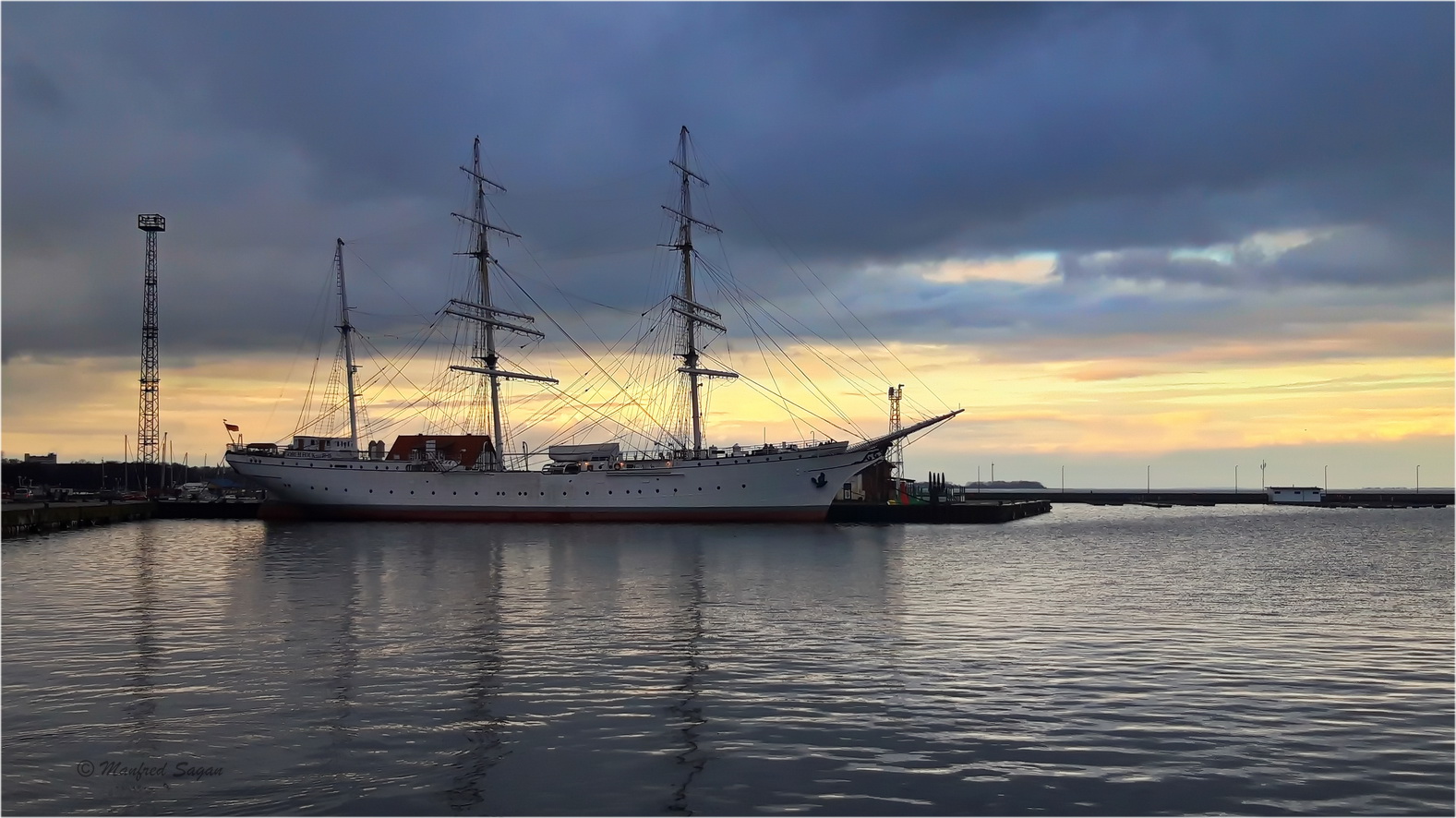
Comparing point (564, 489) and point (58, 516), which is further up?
point (564, 489)

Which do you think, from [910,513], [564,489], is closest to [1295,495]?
[910,513]

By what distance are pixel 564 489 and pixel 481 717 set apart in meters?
65.5

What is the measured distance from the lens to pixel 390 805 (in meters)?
10.5

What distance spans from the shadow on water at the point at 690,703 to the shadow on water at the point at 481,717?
87.6 inches

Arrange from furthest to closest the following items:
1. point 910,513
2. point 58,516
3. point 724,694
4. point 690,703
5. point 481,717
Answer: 1. point 910,513
2. point 58,516
3. point 724,694
4. point 690,703
5. point 481,717

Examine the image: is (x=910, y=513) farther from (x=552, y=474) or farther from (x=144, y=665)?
(x=144, y=665)

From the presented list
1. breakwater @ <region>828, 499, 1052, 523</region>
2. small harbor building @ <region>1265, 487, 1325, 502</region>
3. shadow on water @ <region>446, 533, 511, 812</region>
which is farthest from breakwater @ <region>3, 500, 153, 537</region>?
small harbor building @ <region>1265, 487, 1325, 502</region>

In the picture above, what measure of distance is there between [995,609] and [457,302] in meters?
68.1

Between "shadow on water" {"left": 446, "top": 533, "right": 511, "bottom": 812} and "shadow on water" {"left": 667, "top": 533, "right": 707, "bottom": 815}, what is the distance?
2.23 m

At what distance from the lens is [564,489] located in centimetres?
7881

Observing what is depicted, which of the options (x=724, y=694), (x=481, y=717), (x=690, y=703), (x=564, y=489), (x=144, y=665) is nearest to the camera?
(x=481, y=717)

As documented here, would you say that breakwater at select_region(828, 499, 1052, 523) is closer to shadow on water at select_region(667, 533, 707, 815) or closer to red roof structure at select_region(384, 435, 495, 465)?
red roof structure at select_region(384, 435, 495, 465)

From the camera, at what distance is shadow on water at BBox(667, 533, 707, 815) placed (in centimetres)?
1128

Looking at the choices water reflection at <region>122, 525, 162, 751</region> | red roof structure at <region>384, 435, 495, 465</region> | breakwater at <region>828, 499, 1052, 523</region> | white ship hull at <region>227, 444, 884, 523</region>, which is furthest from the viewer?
red roof structure at <region>384, 435, 495, 465</region>
